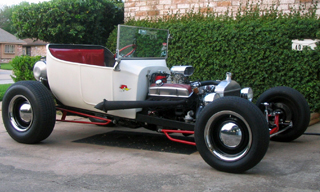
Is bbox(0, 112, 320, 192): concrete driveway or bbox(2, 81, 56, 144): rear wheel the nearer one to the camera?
bbox(0, 112, 320, 192): concrete driveway

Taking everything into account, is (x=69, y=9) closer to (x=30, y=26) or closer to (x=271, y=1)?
(x=30, y=26)

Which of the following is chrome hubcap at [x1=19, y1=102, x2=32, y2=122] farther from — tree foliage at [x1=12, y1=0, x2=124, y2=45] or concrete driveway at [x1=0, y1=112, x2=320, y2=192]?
tree foliage at [x1=12, y1=0, x2=124, y2=45]

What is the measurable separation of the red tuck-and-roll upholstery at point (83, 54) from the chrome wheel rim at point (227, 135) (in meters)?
2.62

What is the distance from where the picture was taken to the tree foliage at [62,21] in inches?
396

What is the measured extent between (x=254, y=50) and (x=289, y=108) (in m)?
2.60

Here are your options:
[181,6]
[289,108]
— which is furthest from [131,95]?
[181,6]

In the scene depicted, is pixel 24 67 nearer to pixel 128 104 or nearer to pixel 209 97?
pixel 128 104

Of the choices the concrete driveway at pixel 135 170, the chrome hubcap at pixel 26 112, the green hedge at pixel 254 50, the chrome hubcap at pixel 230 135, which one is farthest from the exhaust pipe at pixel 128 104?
the green hedge at pixel 254 50

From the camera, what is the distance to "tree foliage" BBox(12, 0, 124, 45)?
396 inches

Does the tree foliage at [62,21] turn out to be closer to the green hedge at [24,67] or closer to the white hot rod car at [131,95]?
the green hedge at [24,67]

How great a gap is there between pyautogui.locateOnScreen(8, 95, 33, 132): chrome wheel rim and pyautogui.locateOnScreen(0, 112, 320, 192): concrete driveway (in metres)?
0.29

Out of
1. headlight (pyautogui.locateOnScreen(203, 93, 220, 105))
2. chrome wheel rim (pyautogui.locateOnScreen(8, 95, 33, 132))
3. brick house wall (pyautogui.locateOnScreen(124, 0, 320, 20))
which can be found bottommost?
chrome wheel rim (pyautogui.locateOnScreen(8, 95, 33, 132))

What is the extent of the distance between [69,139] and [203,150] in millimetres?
2569

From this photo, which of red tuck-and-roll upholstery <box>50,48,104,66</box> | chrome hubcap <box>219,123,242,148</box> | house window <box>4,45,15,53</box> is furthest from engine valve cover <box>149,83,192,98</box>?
house window <box>4,45,15,53</box>
